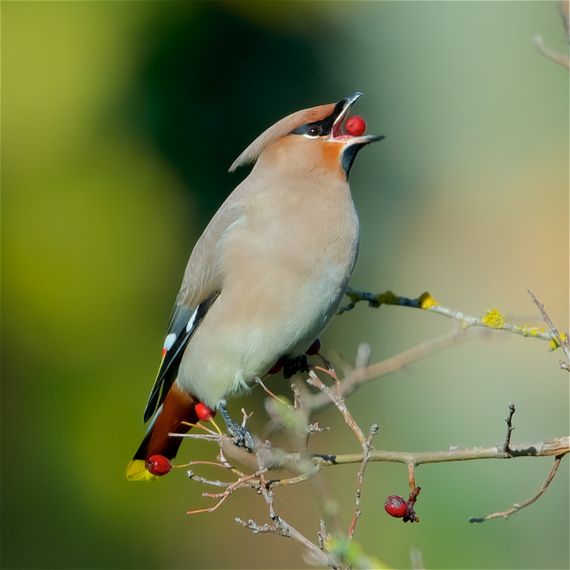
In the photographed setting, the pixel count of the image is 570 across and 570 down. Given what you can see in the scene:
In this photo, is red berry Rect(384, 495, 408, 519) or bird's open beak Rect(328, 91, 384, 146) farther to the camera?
Answer: bird's open beak Rect(328, 91, 384, 146)

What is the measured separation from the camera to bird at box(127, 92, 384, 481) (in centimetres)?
335

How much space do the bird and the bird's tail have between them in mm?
12

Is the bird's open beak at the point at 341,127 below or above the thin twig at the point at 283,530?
above

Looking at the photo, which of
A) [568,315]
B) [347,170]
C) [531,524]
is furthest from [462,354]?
[347,170]

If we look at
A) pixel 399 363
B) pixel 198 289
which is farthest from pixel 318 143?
pixel 399 363

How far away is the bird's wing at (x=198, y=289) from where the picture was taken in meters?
3.61

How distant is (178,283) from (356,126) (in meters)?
3.50

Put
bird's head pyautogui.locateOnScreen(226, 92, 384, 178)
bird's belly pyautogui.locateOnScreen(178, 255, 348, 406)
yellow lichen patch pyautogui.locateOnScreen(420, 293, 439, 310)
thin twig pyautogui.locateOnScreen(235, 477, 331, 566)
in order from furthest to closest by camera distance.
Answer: bird's head pyautogui.locateOnScreen(226, 92, 384, 178)
bird's belly pyautogui.locateOnScreen(178, 255, 348, 406)
yellow lichen patch pyautogui.locateOnScreen(420, 293, 439, 310)
thin twig pyautogui.locateOnScreen(235, 477, 331, 566)

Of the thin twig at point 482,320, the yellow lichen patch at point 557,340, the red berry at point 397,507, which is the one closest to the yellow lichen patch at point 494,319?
the thin twig at point 482,320

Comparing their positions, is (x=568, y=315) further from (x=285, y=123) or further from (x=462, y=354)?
(x=285, y=123)

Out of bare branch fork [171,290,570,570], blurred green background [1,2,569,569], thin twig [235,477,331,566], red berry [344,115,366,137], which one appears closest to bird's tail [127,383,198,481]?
bare branch fork [171,290,570,570]

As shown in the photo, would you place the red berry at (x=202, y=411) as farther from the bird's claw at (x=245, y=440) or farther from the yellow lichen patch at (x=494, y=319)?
the yellow lichen patch at (x=494, y=319)

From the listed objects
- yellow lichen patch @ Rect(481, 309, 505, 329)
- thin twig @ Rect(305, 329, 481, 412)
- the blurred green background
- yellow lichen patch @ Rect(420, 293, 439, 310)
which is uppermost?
yellow lichen patch @ Rect(420, 293, 439, 310)

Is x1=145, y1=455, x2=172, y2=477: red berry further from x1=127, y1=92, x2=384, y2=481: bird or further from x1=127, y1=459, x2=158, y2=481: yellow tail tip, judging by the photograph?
x1=127, y1=459, x2=158, y2=481: yellow tail tip
